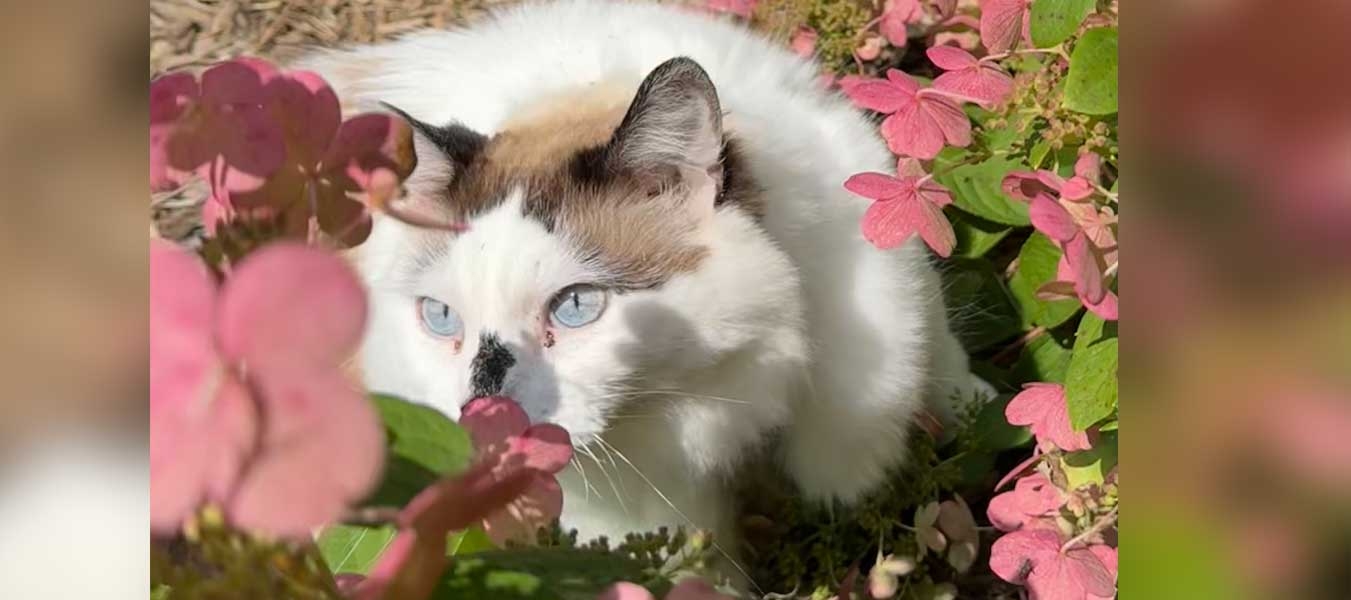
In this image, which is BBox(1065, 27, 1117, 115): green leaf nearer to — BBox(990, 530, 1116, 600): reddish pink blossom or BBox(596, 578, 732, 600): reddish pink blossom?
BBox(990, 530, 1116, 600): reddish pink blossom

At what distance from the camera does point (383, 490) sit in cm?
31

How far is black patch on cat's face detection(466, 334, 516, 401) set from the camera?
527mm

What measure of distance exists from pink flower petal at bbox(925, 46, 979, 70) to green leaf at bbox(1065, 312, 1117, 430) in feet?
0.69

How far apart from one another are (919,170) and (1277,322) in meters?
0.42

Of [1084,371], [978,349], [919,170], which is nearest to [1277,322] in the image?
[1084,371]

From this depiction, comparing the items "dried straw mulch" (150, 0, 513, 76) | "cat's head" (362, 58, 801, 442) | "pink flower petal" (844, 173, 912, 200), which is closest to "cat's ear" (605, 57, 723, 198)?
"cat's head" (362, 58, 801, 442)

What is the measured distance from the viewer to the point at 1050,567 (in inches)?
28.6

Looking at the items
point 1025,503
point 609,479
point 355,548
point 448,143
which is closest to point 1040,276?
point 1025,503

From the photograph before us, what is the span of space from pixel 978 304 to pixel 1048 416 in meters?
0.25

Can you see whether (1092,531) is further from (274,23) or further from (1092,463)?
(274,23)

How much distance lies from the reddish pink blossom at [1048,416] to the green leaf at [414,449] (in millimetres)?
511

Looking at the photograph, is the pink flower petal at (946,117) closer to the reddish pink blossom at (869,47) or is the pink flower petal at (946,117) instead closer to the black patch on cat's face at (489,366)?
the reddish pink blossom at (869,47)

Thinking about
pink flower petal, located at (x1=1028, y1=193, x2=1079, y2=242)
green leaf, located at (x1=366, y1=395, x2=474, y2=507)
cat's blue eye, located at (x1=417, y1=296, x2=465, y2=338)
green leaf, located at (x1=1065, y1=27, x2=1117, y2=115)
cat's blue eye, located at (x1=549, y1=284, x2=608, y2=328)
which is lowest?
cat's blue eye, located at (x1=417, y1=296, x2=465, y2=338)

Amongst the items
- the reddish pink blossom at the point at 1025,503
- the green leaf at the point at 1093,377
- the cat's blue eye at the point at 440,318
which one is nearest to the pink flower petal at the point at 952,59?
the green leaf at the point at 1093,377
